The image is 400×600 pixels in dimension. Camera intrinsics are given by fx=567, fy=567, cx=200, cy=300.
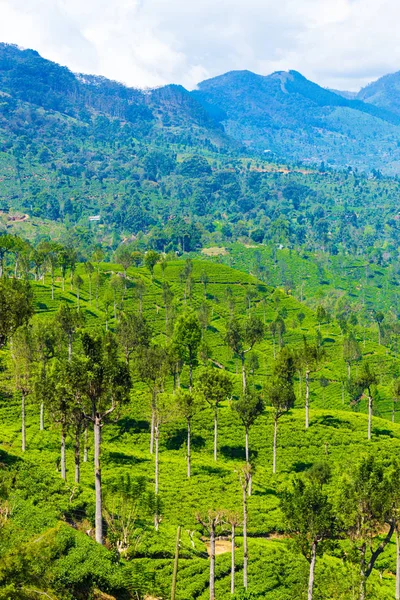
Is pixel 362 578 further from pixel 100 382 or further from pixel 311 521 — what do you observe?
pixel 100 382

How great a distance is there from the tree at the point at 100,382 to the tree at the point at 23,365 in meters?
27.1

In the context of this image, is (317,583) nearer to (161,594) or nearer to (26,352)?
(161,594)

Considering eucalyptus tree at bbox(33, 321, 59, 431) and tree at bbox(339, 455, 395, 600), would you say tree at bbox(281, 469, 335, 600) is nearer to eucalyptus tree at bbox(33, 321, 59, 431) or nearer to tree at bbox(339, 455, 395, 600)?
tree at bbox(339, 455, 395, 600)

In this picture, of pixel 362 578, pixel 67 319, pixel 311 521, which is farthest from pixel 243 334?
pixel 362 578

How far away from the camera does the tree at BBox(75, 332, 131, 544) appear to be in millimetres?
36125

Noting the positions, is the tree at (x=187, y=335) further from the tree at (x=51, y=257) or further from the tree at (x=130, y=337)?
the tree at (x=51, y=257)

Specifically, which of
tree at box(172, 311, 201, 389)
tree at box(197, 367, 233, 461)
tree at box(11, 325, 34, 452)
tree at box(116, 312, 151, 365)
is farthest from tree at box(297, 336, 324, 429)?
tree at box(11, 325, 34, 452)

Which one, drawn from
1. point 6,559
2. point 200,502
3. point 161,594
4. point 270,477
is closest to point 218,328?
point 270,477

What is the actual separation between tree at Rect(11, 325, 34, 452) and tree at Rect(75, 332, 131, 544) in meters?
27.1

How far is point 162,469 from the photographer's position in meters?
65.8

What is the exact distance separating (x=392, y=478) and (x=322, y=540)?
6.25 metres

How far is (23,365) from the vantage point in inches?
2532

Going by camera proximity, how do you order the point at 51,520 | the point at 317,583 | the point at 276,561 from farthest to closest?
the point at 276,561 → the point at 317,583 → the point at 51,520

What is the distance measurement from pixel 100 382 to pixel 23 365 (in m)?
30.8
